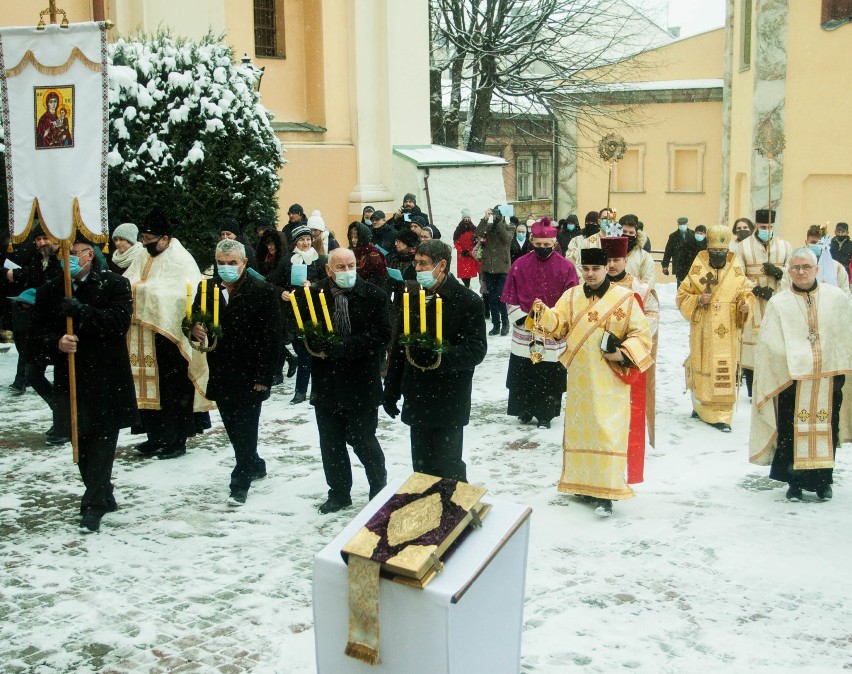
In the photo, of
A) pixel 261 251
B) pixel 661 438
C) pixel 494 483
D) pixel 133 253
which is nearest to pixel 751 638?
pixel 494 483

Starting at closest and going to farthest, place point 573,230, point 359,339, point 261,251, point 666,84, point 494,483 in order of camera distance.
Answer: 1. point 359,339
2. point 494,483
3. point 261,251
4. point 573,230
5. point 666,84

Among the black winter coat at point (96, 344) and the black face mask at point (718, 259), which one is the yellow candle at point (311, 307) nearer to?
the black winter coat at point (96, 344)

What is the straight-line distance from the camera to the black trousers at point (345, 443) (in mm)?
7148

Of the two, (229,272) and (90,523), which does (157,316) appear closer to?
(229,272)

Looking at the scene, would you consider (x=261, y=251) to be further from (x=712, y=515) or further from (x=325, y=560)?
(x=325, y=560)

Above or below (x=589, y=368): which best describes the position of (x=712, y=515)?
below

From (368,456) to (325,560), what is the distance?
3211 mm

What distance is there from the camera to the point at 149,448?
8930 mm

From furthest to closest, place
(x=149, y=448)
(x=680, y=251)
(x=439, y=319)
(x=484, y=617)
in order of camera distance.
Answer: (x=680, y=251) → (x=149, y=448) → (x=439, y=319) → (x=484, y=617)

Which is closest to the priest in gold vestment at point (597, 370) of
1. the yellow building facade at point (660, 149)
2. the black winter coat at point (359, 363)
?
the black winter coat at point (359, 363)

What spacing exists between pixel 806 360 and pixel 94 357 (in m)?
4.73

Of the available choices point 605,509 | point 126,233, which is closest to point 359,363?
point 605,509

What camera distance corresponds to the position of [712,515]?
7.28 m

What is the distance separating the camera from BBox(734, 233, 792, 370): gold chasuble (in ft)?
35.4
